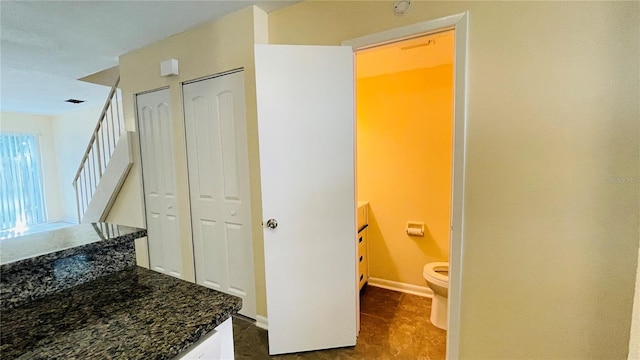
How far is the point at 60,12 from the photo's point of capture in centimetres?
186

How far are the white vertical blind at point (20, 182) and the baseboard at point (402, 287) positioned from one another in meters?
7.02

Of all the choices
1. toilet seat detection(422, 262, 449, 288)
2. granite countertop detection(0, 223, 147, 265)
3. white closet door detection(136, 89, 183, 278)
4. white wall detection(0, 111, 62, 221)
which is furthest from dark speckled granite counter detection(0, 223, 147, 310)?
white wall detection(0, 111, 62, 221)

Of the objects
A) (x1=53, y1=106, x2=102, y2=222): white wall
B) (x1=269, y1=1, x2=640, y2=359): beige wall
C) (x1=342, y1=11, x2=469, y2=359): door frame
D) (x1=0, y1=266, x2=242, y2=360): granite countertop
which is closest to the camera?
(x1=0, y1=266, x2=242, y2=360): granite countertop

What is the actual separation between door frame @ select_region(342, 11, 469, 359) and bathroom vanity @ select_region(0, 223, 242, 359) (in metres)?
1.22

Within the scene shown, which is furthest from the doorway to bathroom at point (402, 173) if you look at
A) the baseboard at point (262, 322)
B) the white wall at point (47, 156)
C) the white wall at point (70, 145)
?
the white wall at point (47, 156)

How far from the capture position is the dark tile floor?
1.74m

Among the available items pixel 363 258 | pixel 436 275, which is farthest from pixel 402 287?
pixel 436 275

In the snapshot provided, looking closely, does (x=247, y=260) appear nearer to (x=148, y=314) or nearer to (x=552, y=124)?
(x=148, y=314)

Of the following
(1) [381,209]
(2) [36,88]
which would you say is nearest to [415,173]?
(1) [381,209]

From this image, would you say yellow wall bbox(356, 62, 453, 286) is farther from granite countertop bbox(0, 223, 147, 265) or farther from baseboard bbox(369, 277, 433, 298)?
granite countertop bbox(0, 223, 147, 265)

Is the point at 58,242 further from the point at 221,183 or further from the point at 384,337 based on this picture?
the point at 384,337

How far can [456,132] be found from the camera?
145 cm

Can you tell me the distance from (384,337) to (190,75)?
2.55 meters

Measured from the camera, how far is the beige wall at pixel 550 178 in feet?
3.82
